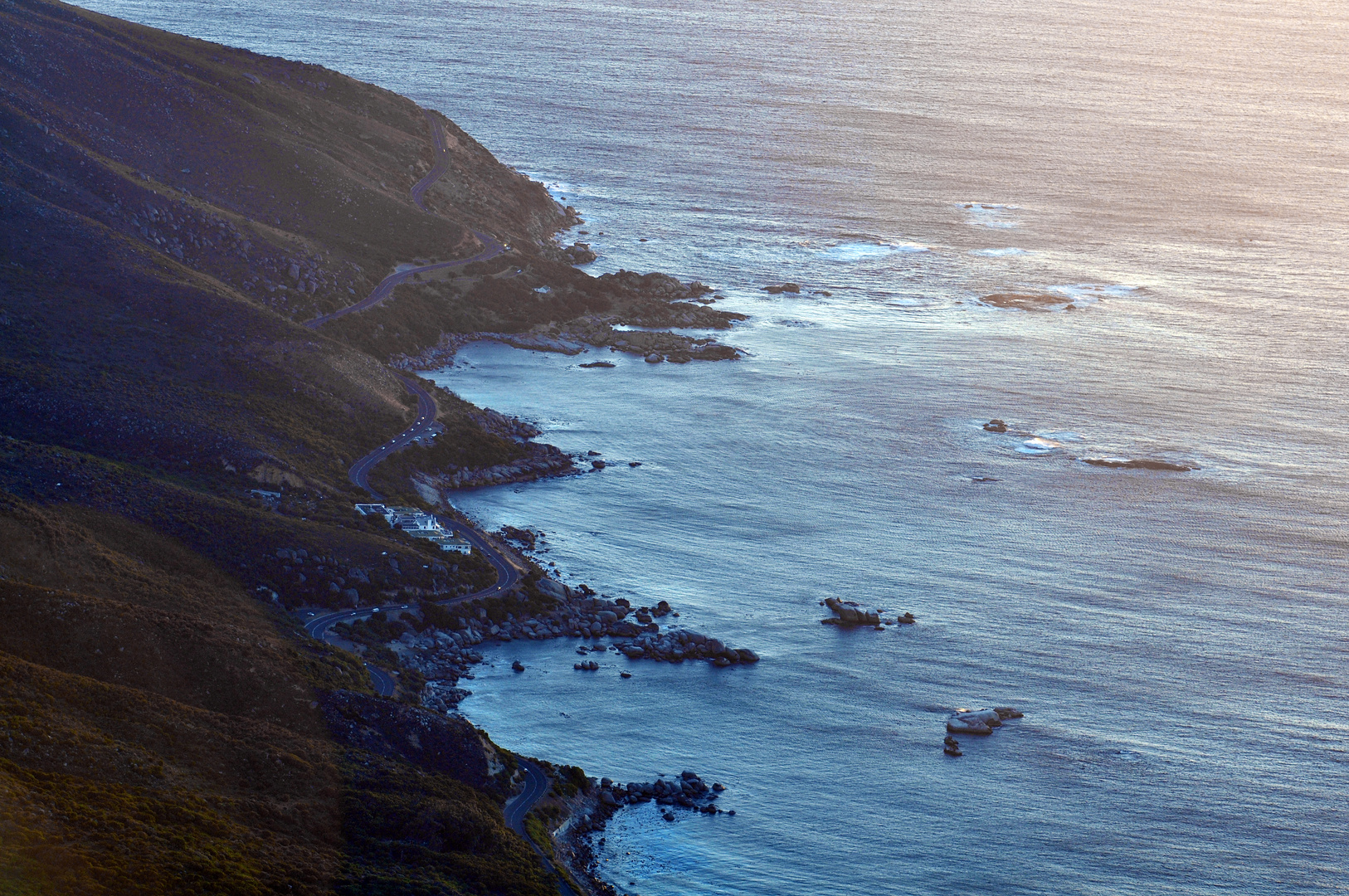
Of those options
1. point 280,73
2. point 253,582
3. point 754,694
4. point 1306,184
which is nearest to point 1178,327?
point 1306,184

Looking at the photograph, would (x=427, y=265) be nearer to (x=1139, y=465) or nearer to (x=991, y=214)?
(x=1139, y=465)

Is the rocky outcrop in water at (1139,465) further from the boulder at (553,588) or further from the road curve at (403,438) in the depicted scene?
the road curve at (403,438)

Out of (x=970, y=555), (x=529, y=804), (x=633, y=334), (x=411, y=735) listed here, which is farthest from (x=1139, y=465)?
(x=411, y=735)

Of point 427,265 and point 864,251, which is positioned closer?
point 427,265

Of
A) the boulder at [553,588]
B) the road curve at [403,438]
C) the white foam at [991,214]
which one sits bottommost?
the boulder at [553,588]

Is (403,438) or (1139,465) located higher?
(1139,465)

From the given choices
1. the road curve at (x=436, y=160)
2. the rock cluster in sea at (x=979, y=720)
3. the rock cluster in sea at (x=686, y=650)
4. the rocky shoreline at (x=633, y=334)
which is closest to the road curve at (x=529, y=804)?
the rock cluster in sea at (x=686, y=650)

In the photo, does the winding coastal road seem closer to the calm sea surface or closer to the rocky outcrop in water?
the calm sea surface
